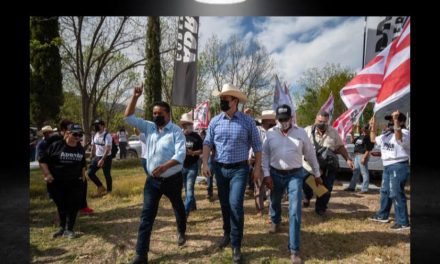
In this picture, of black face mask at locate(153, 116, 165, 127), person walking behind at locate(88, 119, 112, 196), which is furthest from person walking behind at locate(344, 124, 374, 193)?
person walking behind at locate(88, 119, 112, 196)

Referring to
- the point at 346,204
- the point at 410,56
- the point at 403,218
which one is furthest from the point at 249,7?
the point at 346,204

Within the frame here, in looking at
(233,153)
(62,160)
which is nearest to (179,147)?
(233,153)

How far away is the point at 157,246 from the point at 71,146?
137 cm

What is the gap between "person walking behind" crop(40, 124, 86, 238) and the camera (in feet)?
11.2

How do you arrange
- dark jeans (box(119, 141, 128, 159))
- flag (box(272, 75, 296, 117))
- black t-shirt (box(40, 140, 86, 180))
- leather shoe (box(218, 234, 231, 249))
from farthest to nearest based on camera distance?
dark jeans (box(119, 141, 128, 159)) → flag (box(272, 75, 296, 117)) → black t-shirt (box(40, 140, 86, 180)) → leather shoe (box(218, 234, 231, 249))

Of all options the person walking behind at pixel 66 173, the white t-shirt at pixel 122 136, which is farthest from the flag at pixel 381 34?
the white t-shirt at pixel 122 136

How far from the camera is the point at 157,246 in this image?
3.28 m

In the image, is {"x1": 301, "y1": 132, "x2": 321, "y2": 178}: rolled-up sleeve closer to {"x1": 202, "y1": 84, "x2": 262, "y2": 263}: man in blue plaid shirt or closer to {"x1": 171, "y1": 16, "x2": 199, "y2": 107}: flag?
{"x1": 202, "y1": 84, "x2": 262, "y2": 263}: man in blue plaid shirt

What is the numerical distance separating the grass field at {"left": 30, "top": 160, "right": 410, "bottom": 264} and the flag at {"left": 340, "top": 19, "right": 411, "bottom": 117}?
1381 mm

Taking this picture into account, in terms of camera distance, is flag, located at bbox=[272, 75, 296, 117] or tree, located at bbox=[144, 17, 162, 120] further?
tree, located at bbox=[144, 17, 162, 120]

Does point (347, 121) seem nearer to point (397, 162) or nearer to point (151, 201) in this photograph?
point (397, 162)

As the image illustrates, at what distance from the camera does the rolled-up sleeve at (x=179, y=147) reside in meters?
2.83

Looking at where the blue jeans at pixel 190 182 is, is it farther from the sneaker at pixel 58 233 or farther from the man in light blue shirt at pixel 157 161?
the sneaker at pixel 58 233

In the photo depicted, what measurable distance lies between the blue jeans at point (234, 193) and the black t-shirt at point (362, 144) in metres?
2.75
